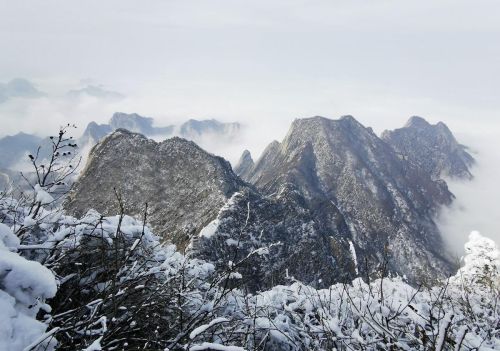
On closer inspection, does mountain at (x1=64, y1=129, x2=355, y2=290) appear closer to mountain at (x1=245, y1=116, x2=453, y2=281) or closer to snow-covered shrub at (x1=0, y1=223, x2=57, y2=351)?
snow-covered shrub at (x1=0, y1=223, x2=57, y2=351)

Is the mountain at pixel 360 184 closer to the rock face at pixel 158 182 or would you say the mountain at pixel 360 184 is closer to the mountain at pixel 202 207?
the rock face at pixel 158 182

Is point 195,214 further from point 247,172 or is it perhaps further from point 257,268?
point 247,172

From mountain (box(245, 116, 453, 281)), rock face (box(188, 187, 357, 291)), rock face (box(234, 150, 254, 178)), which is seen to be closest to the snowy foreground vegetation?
rock face (box(188, 187, 357, 291))

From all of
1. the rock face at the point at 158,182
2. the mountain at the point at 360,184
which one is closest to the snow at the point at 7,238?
the rock face at the point at 158,182

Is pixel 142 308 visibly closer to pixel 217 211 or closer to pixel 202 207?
pixel 217 211

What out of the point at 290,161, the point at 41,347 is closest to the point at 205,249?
the point at 41,347

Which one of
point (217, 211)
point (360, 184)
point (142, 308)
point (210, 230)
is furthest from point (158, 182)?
point (360, 184)
